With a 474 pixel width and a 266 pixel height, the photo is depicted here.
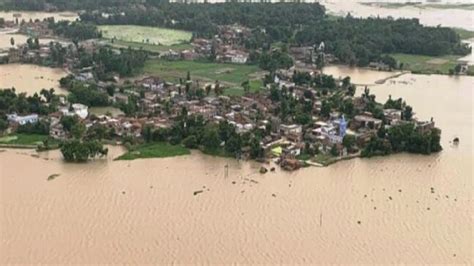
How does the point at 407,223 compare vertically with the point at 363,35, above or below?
below

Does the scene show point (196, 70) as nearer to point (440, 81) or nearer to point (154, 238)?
point (440, 81)

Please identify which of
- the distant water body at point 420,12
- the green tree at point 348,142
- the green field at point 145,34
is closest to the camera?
the green tree at point 348,142

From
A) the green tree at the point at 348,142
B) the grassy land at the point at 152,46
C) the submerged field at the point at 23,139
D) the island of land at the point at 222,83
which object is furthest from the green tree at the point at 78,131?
the grassy land at the point at 152,46

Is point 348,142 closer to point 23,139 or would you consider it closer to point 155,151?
point 155,151

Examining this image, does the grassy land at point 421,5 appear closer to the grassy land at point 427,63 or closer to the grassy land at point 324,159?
the grassy land at point 427,63

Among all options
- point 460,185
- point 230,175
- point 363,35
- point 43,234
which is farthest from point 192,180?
point 363,35
